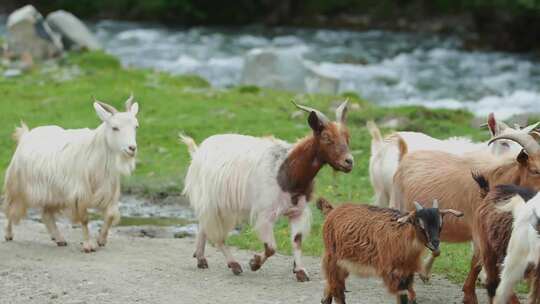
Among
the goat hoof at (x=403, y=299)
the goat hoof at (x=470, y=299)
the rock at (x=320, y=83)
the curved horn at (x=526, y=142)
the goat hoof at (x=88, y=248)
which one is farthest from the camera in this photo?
the rock at (x=320, y=83)

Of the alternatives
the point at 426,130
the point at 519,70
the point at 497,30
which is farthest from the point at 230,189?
the point at 497,30

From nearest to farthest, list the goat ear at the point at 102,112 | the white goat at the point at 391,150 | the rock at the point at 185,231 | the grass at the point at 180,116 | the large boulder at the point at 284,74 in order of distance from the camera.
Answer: the white goat at the point at 391,150 < the goat ear at the point at 102,112 < the rock at the point at 185,231 < the grass at the point at 180,116 < the large boulder at the point at 284,74

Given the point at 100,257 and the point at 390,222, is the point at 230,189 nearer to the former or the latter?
the point at 100,257

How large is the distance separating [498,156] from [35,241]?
4955 mm

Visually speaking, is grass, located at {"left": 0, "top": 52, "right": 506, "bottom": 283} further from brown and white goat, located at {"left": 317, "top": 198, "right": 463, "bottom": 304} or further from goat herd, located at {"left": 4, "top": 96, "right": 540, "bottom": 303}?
brown and white goat, located at {"left": 317, "top": 198, "right": 463, "bottom": 304}

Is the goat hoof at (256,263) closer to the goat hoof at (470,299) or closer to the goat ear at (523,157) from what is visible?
the goat hoof at (470,299)

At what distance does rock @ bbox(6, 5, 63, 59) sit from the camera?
942 inches

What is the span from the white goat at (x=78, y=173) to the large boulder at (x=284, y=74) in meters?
11.2

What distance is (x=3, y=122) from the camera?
1738 centimetres

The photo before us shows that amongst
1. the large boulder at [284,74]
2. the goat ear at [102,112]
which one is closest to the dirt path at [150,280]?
the goat ear at [102,112]

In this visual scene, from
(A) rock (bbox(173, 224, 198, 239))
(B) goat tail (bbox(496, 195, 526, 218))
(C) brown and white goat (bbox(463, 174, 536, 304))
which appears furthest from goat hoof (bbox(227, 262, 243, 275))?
(B) goat tail (bbox(496, 195, 526, 218))

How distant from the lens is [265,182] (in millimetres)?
9719

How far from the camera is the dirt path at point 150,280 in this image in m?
8.70

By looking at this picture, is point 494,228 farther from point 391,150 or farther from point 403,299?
point 391,150
